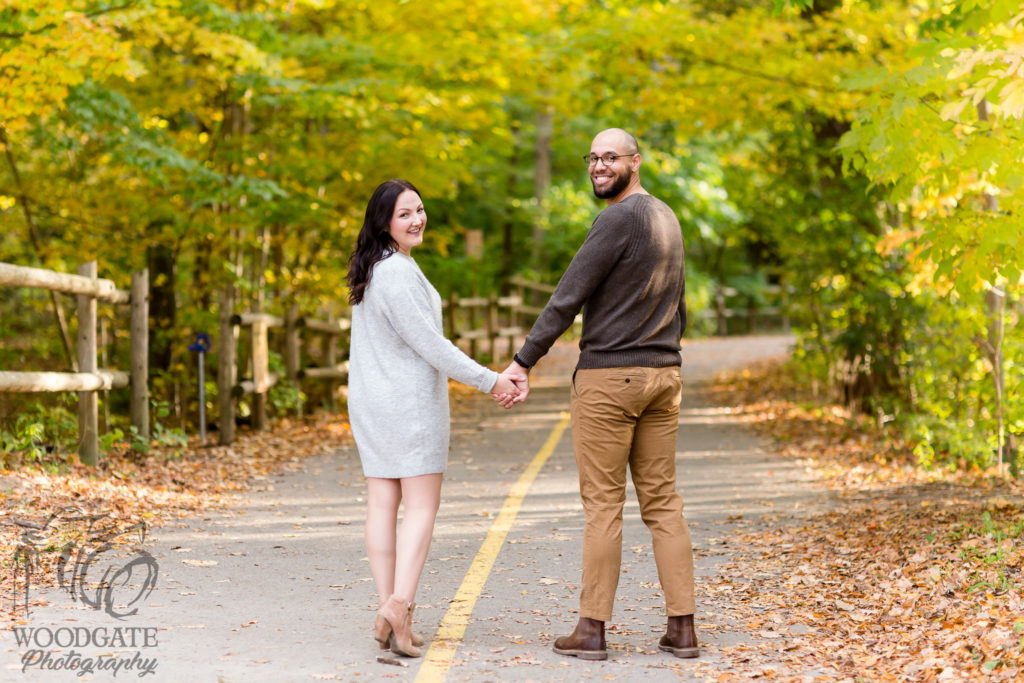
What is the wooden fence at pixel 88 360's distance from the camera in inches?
358

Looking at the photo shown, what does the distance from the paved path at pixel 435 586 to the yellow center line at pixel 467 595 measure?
0.05 ft

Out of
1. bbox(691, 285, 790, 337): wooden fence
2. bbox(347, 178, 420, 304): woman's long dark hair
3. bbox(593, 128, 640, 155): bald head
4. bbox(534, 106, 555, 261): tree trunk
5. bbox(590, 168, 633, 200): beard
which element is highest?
bbox(534, 106, 555, 261): tree trunk

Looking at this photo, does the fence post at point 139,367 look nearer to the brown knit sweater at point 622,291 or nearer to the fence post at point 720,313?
the brown knit sweater at point 622,291

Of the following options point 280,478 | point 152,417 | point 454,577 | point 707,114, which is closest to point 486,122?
point 707,114

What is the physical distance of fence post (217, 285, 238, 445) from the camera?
12289 millimetres

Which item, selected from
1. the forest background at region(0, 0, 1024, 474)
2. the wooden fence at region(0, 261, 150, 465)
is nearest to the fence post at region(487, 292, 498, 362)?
the forest background at region(0, 0, 1024, 474)

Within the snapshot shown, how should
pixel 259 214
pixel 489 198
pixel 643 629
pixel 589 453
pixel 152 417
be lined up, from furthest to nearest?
pixel 489 198, pixel 152 417, pixel 259 214, pixel 643 629, pixel 589 453

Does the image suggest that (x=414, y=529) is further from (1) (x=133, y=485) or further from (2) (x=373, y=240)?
(1) (x=133, y=485)

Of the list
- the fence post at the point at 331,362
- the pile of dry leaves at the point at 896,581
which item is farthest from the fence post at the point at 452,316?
the pile of dry leaves at the point at 896,581

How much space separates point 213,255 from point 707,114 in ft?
21.0

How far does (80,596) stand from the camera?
5930 millimetres

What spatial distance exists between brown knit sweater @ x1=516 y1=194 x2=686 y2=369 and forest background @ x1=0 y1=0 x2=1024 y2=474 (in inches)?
169

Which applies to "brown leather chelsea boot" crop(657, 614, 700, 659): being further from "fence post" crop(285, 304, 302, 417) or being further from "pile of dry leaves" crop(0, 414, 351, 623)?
"fence post" crop(285, 304, 302, 417)

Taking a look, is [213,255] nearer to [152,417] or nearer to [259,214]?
[259,214]
